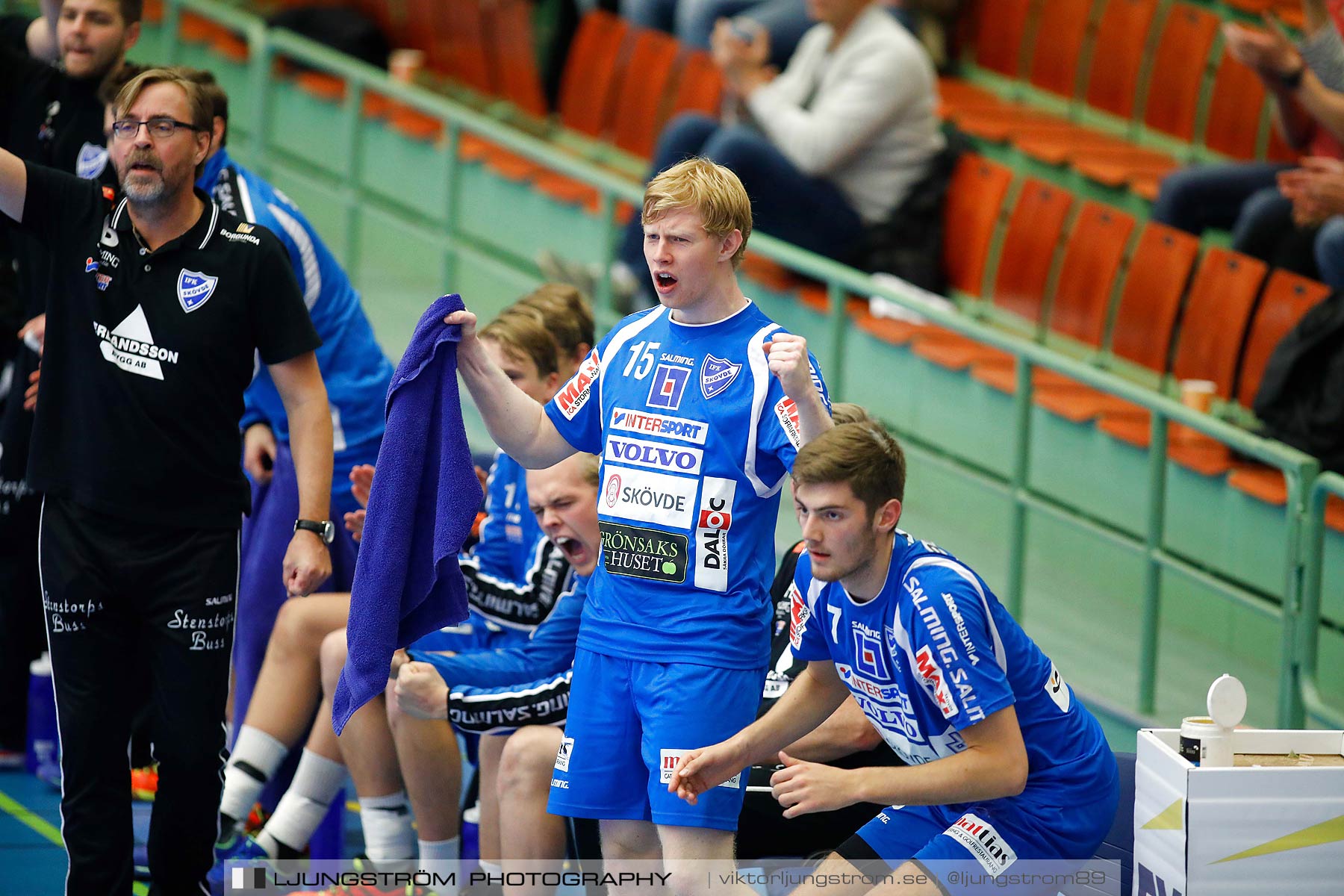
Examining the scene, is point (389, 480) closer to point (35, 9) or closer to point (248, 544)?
point (248, 544)

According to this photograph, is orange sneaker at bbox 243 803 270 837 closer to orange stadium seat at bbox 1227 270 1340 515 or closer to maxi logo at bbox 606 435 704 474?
maxi logo at bbox 606 435 704 474

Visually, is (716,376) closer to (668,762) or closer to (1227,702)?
(668,762)

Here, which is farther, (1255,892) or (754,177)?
(754,177)

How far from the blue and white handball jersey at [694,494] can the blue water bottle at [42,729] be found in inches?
101

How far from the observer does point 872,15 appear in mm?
7250

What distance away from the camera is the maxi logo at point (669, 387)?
3.61 meters

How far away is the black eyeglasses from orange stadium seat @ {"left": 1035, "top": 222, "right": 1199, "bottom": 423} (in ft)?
11.9

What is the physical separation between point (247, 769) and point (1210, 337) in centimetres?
380

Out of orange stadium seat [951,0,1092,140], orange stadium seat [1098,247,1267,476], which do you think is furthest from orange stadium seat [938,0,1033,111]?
orange stadium seat [1098,247,1267,476]

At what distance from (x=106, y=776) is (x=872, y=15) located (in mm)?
4661

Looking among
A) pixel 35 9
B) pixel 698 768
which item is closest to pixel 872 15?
pixel 698 768

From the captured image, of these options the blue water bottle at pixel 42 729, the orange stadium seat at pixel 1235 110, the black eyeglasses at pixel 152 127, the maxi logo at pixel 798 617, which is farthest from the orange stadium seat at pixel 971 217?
the black eyeglasses at pixel 152 127

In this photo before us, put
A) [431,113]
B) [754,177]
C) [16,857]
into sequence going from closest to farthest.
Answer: [16,857], [754,177], [431,113]

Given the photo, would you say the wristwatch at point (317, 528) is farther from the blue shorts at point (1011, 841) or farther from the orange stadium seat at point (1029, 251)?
the orange stadium seat at point (1029, 251)
